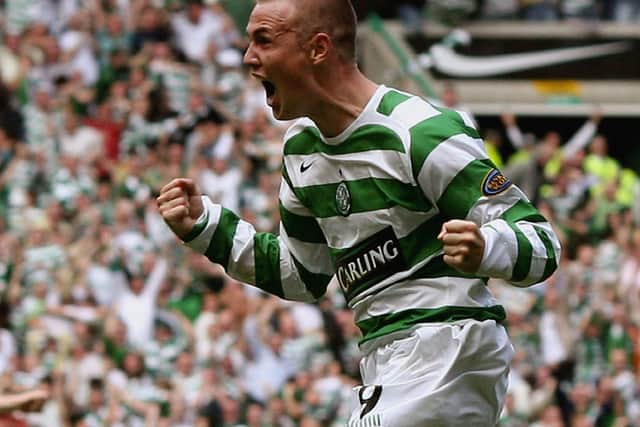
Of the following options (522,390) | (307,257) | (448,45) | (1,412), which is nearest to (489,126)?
(448,45)

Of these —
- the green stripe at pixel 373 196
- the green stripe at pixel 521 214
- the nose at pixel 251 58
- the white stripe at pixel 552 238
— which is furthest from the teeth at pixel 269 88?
the white stripe at pixel 552 238

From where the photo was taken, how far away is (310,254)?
18.8 ft

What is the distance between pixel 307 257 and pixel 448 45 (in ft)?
51.8

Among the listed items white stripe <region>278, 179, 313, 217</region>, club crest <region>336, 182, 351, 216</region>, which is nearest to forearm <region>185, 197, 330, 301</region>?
white stripe <region>278, 179, 313, 217</region>

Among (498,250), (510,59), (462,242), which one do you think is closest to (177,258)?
(510,59)

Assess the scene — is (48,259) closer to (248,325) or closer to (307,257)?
(248,325)

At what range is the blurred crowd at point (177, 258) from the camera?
13500 mm

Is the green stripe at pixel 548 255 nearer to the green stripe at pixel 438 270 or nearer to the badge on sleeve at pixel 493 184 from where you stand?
the badge on sleeve at pixel 493 184

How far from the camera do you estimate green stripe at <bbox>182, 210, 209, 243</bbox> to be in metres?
5.61

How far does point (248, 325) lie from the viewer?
14211 millimetres

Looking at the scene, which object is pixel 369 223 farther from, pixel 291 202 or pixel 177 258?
pixel 177 258

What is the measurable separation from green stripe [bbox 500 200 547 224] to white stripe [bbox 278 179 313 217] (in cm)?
81

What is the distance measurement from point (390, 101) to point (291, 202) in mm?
548

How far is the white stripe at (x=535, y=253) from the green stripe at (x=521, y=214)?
3 cm
